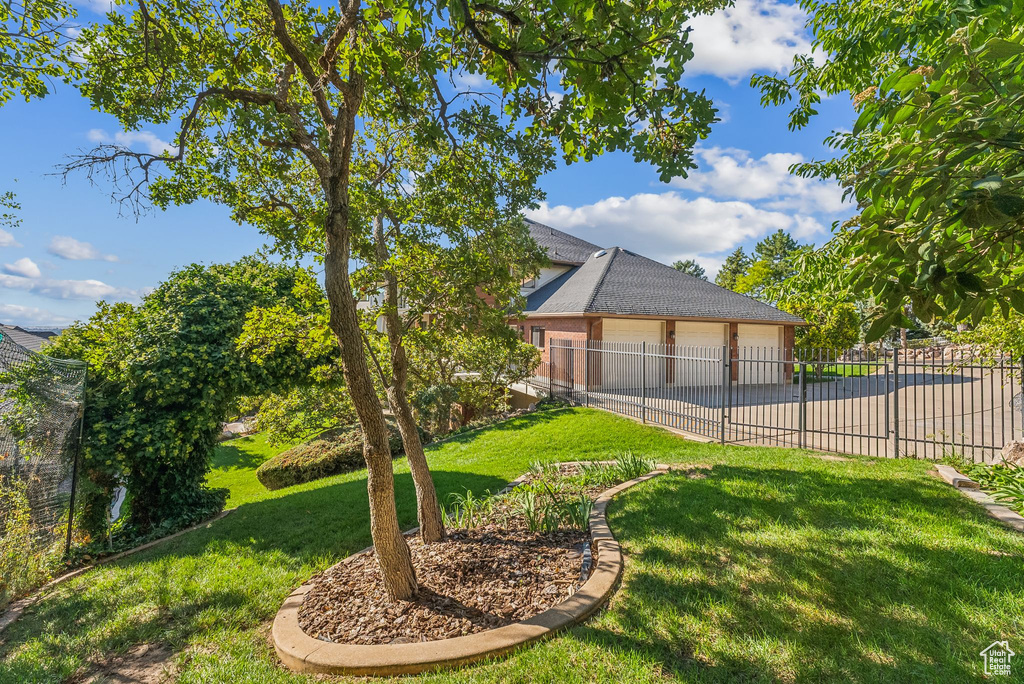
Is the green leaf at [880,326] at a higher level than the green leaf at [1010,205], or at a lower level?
lower

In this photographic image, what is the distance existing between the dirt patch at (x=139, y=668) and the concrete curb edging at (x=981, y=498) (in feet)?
22.2

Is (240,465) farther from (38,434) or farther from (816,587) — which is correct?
(816,587)

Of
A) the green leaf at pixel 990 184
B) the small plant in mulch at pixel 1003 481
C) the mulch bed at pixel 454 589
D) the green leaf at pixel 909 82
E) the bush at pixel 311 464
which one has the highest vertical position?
the green leaf at pixel 909 82

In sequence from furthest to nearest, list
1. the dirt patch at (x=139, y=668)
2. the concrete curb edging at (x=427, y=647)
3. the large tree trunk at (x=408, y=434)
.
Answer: the large tree trunk at (x=408, y=434)
the dirt patch at (x=139, y=668)
the concrete curb edging at (x=427, y=647)

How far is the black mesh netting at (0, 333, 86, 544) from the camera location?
4707mm

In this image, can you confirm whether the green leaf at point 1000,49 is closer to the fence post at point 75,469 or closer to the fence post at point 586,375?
the fence post at point 75,469

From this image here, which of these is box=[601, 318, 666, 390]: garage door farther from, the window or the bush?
the bush

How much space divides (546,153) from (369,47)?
274 cm

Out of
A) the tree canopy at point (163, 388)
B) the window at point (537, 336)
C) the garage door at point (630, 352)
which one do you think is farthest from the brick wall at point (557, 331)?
the tree canopy at point (163, 388)

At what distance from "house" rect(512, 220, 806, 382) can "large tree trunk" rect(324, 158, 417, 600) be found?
1204 centimetres

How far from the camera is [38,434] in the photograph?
5168mm

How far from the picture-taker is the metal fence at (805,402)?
22.8 feet

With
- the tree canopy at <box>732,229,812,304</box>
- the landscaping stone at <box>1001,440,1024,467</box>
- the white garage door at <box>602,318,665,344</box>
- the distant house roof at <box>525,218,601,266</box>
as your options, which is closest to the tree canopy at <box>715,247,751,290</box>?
the tree canopy at <box>732,229,812,304</box>

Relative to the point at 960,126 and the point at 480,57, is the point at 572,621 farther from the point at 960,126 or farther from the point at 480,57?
the point at 480,57
